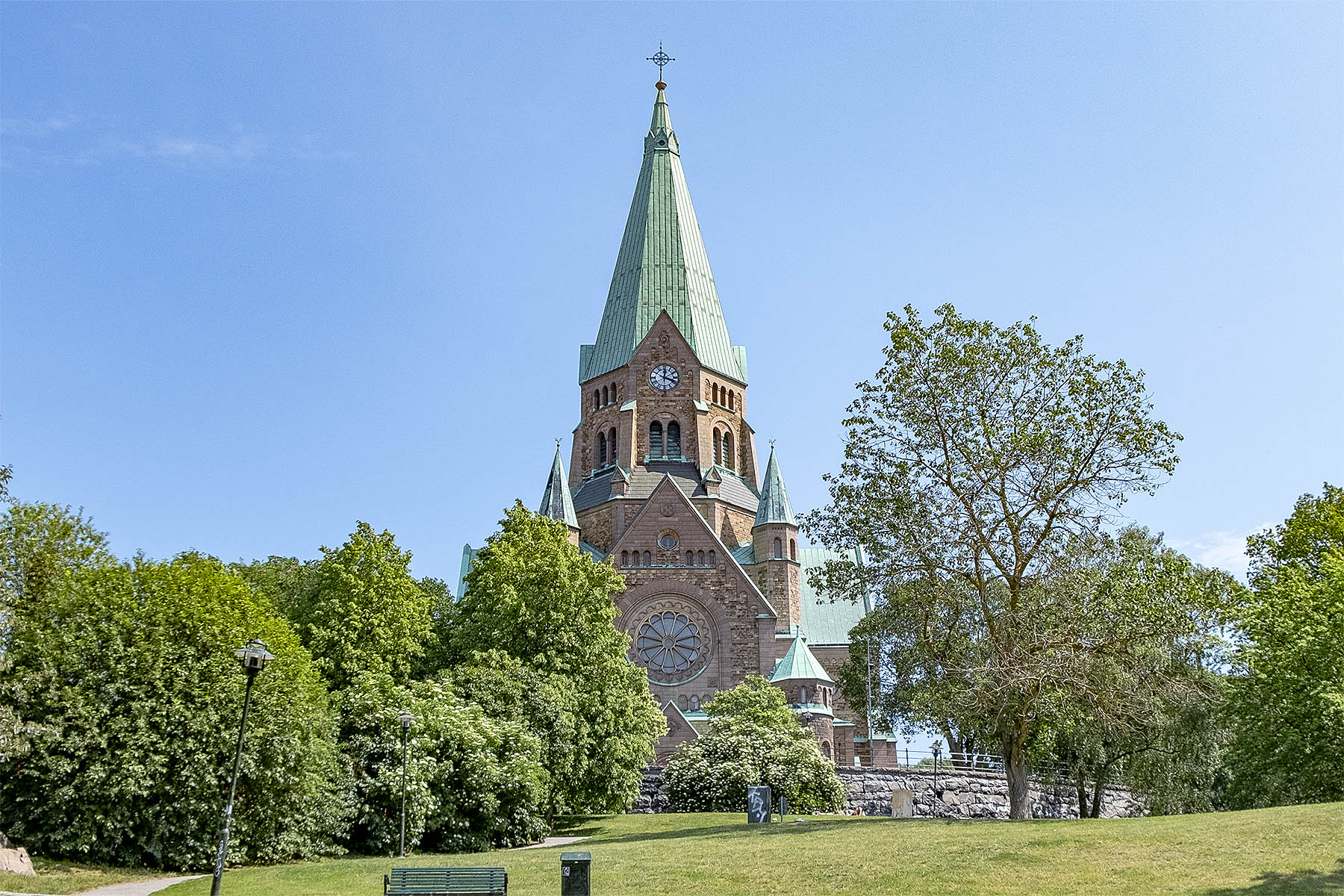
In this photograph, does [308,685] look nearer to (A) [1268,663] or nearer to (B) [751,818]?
(B) [751,818]

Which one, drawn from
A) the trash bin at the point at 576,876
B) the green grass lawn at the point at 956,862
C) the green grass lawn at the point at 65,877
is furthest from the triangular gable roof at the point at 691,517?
the trash bin at the point at 576,876

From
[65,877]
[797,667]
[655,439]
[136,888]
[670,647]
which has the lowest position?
[136,888]

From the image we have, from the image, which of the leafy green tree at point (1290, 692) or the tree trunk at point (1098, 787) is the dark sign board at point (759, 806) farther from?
the leafy green tree at point (1290, 692)

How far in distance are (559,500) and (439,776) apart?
109ft

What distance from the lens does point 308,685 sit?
1160 inches

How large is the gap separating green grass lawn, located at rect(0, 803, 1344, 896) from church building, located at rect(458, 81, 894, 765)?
30792mm

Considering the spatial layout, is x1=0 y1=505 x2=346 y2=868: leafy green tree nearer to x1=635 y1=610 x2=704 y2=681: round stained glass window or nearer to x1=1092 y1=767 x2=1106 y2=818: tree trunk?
x1=1092 y1=767 x2=1106 y2=818: tree trunk

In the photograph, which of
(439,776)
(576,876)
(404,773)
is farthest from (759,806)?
(576,876)

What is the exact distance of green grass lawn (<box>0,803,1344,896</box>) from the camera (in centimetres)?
1889

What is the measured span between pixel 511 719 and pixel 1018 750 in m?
14.3

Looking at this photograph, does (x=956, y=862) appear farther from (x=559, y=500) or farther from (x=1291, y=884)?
(x=559, y=500)

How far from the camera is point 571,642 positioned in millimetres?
38781

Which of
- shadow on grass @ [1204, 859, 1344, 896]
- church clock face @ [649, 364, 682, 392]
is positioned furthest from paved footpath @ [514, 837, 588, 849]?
church clock face @ [649, 364, 682, 392]

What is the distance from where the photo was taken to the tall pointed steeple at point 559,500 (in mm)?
62406
